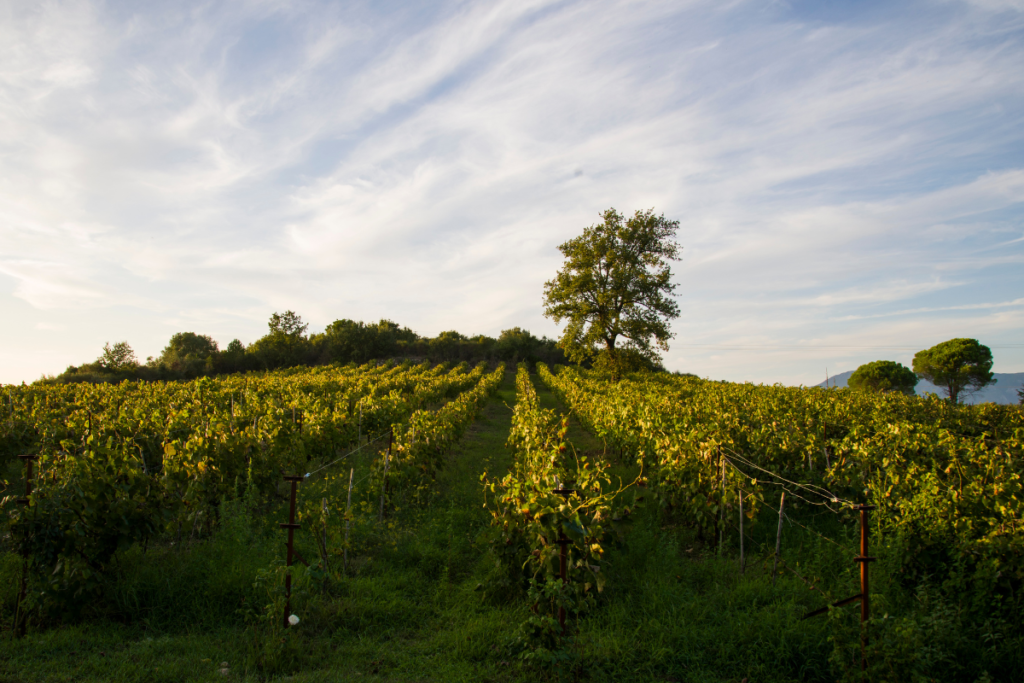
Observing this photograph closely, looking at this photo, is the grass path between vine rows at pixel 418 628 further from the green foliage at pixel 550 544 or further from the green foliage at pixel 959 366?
the green foliage at pixel 959 366

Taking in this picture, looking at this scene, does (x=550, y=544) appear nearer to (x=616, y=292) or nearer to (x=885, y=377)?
(x=616, y=292)

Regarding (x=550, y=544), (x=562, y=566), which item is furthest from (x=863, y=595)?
(x=550, y=544)

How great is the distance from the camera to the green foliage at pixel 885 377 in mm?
54094

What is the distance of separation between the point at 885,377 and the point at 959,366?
6.13 meters

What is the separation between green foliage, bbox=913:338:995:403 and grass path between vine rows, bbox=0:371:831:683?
58825 mm

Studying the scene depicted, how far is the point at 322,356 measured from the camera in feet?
192

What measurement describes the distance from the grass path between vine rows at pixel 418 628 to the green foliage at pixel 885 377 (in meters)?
58.1

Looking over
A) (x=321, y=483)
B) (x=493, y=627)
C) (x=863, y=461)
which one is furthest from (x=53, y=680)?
(x=863, y=461)

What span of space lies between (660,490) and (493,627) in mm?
3314

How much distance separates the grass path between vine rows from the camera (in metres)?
3.69

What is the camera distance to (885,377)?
55.0 metres

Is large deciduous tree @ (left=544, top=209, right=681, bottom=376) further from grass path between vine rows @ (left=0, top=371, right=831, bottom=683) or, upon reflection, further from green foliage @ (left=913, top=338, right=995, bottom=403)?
green foliage @ (left=913, top=338, right=995, bottom=403)

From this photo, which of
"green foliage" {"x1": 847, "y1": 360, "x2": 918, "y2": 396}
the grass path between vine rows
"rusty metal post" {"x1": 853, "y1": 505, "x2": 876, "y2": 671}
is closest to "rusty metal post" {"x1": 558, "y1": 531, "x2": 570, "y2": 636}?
the grass path between vine rows

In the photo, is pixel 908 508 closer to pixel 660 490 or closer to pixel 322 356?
pixel 660 490
